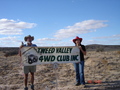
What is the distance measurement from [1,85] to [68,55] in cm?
337

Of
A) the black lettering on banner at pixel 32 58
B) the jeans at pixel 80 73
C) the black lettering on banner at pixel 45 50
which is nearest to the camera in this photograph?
the black lettering on banner at pixel 32 58

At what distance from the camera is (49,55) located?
6523 mm

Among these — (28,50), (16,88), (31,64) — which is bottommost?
(16,88)

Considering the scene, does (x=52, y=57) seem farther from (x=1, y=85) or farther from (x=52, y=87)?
(x=1, y=85)

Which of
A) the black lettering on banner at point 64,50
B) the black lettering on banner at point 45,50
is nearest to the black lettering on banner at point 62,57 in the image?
the black lettering on banner at point 64,50

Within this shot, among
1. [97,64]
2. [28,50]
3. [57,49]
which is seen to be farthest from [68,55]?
[97,64]

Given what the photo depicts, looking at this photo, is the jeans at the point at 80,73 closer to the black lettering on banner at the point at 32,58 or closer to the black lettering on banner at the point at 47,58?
the black lettering on banner at the point at 47,58

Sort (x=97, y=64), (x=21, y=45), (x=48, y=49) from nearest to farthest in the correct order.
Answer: (x=21, y=45), (x=48, y=49), (x=97, y=64)

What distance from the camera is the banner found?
20.3 ft

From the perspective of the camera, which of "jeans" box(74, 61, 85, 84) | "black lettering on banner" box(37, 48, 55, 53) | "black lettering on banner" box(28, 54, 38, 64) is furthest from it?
"jeans" box(74, 61, 85, 84)

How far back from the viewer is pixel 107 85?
670cm

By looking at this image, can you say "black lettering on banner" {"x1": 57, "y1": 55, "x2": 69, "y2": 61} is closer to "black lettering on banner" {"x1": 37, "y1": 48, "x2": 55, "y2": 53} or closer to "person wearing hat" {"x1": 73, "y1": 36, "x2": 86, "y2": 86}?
"black lettering on banner" {"x1": 37, "y1": 48, "x2": 55, "y2": 53}

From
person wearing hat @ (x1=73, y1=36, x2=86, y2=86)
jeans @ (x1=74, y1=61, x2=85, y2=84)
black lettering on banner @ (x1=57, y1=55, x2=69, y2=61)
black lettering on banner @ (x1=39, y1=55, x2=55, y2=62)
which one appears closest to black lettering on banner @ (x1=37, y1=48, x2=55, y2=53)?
black lettering on banner @ (x1=39, y1=55, x2=55, y2=62)

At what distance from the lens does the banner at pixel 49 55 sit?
6180 millimetres
